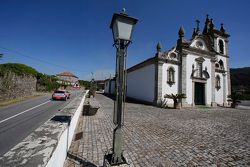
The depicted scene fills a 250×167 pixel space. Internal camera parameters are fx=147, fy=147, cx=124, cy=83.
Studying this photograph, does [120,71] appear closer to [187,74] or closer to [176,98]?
Answer: [176,98]

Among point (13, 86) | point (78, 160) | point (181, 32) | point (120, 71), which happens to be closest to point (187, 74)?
point (181, 32)

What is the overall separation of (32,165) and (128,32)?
2.62 metres

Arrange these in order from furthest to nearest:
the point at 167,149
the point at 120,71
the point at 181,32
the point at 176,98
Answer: the point at 181,32, the point at 176,98, the point at 167,149, the point at 120,71

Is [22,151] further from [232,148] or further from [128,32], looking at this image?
[232,148]

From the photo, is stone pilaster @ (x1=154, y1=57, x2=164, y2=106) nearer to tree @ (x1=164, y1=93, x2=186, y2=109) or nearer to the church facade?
the church facade

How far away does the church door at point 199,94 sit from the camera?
692 inches

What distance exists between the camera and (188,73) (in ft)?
55.4

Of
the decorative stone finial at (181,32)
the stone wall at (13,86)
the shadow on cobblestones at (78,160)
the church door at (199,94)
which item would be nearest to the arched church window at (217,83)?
the church door at (199,94)

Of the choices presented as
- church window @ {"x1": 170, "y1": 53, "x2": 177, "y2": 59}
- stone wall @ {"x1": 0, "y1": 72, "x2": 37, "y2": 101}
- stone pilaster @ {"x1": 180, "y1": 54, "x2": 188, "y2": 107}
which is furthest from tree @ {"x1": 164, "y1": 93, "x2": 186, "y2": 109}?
stone wall @ {"x1": 0, "y1": 72, "x2": 37, "y2": 101}

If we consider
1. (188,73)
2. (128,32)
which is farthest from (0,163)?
(188,73)

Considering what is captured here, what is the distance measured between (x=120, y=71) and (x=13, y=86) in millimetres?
19992

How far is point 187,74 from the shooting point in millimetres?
16750

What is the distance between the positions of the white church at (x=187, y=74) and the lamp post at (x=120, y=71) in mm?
12577

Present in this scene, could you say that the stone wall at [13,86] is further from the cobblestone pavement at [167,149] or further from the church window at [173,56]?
the church window at [173,56]
